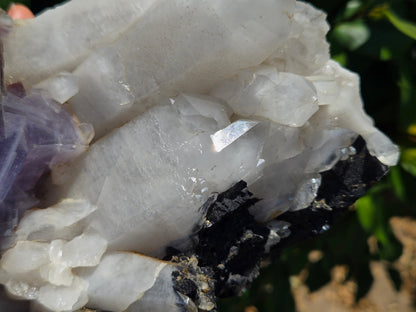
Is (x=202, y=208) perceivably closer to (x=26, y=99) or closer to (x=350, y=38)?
(x=26, y=99)

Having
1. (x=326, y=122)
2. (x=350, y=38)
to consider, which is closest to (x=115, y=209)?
(x=326, y=122)

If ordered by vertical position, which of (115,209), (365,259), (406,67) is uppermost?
(115,209)


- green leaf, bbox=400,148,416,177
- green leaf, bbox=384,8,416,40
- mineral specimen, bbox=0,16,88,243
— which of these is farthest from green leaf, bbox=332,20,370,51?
mineral specimen, bbox=0,16,88,243

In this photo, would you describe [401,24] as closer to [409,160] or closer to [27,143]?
[409,160]

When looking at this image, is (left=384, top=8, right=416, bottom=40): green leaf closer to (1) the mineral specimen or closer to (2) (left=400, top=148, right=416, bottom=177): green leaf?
(2) (left=400, top=148, right=416, bottom=177): green leaf

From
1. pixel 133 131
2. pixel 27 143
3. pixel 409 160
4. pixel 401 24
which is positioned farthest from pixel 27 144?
pixel 409 160

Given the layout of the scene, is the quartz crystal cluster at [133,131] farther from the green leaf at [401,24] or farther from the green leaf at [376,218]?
the green leaf at [376,218]

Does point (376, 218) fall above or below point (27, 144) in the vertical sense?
below
